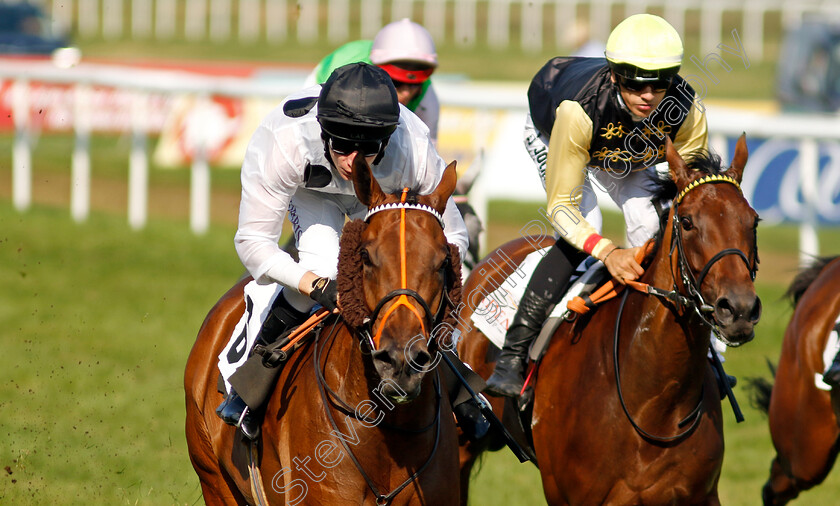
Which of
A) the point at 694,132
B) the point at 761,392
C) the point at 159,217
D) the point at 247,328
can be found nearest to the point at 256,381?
the point at 247,328

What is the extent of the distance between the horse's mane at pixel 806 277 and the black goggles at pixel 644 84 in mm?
2273

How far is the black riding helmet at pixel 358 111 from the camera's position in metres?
3.56

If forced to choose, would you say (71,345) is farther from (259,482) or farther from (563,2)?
(563,2)

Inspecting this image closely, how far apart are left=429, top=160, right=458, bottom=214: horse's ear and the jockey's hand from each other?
3.72 feet

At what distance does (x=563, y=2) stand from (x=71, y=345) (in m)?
20.5

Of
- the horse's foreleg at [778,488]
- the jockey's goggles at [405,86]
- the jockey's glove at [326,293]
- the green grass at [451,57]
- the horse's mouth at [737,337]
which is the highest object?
the jockey's glove at [326,293]

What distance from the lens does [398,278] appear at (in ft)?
10.4

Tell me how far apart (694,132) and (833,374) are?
1.58m

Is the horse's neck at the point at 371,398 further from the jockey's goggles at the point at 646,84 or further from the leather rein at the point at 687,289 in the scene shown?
the jockey's goggles at the point at 646,84

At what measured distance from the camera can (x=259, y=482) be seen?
3.96m

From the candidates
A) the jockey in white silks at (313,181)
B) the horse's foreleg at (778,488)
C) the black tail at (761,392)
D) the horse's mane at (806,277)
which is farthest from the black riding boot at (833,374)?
the jockey in white silks at (313,181)

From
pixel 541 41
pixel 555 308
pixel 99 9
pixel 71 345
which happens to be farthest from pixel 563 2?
pixel 555 308

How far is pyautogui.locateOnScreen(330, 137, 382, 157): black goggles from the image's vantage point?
3643 millimetres

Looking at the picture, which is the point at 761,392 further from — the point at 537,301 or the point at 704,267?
the point at 704,267
